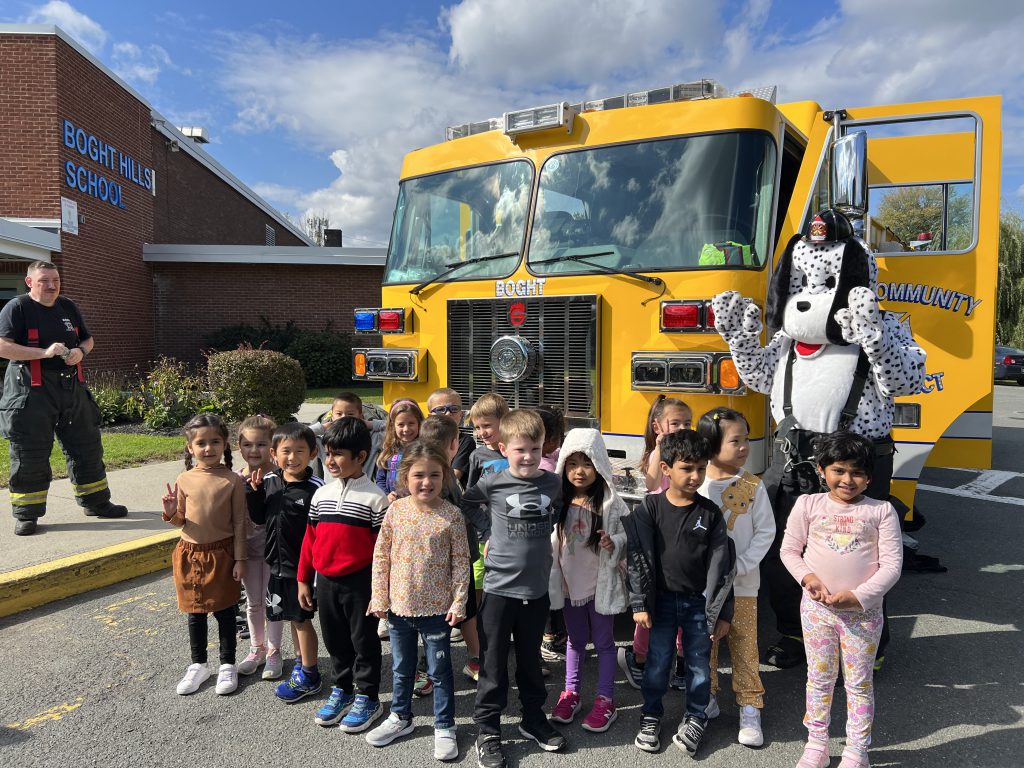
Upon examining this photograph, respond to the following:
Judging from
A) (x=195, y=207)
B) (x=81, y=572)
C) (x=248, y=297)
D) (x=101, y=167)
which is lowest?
(x=81, y=572)

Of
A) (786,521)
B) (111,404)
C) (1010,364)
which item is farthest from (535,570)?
(1010,364)

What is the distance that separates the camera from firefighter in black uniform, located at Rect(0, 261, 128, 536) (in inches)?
202

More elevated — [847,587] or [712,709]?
[847,587]

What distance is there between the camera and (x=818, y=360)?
137 inches

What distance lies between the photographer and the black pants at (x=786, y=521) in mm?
3416

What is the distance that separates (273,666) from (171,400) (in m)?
8.30

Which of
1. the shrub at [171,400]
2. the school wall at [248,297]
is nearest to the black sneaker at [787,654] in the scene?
the shrub at [171,400]

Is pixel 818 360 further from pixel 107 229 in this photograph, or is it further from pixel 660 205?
pixel 107 229

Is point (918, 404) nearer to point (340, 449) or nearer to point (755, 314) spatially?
point (755, 314)

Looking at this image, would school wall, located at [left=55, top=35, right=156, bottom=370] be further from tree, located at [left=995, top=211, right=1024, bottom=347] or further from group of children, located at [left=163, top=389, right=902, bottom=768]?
tree, located at [left=995, top=211, right=1024, bottom=347]

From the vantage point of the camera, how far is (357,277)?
741 inches

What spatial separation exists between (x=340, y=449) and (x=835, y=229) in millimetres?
2539

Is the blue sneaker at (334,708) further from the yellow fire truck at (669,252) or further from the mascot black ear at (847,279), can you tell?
the mascot black ear at (847,279)

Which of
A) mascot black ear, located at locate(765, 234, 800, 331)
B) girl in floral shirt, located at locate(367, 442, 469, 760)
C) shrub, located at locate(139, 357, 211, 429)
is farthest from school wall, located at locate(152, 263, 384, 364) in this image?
girl in floral shirt, located at locate(367, 442, 469, 760)
